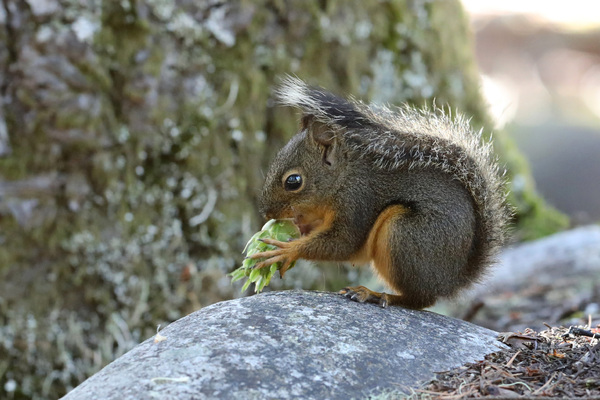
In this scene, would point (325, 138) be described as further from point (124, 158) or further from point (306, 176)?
point (124, 158)

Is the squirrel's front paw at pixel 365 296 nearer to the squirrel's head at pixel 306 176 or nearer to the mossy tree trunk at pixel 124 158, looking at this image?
the squirrel's head at pixel 306 176

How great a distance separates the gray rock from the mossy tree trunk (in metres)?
2.00

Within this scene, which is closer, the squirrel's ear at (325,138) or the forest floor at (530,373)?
the forest floor at (530,373)

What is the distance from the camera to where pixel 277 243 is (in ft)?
9.75

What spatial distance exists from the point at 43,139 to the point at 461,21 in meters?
3.77

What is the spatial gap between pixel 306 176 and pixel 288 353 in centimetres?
110

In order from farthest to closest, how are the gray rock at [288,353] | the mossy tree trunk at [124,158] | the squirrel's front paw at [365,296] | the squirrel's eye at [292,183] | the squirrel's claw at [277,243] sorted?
the mossy tree trunk at [124,158]
the squirrel's eye at [292,183]
the squirrel's claw at [277,243]
the squirrel's front paw at [365,296]
the gray rock at [288,353]

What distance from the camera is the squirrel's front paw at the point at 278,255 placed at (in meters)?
2.91

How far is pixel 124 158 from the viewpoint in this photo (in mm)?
4414

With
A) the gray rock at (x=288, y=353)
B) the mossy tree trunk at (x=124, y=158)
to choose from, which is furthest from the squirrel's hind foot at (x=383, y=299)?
the mossy tree trunk at (x=124, y=158)

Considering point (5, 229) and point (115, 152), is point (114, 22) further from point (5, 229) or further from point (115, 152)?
point (5, 229)

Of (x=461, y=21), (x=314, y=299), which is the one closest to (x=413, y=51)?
(x=461, y=21)

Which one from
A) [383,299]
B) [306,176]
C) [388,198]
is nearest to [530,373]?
[383,299]

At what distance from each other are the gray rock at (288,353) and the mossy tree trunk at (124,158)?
200cm
